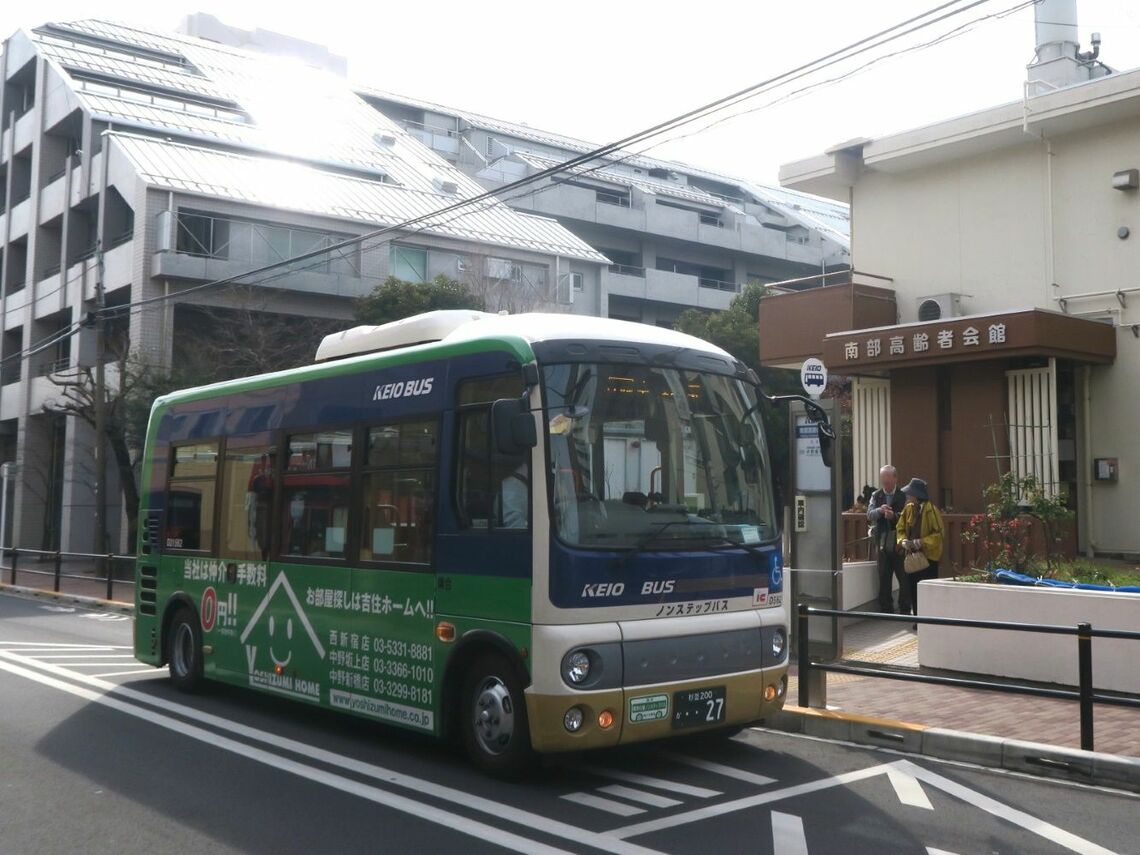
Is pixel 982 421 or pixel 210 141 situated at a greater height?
pixel 210 141

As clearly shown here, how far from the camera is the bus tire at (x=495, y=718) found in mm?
7285

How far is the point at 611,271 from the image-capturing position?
4962cm

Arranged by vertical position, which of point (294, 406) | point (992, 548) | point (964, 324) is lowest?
point (992, 548)

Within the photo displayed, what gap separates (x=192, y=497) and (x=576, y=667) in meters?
5.86

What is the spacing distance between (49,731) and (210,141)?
31012 millimetres

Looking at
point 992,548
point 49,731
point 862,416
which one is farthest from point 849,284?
point 49,731

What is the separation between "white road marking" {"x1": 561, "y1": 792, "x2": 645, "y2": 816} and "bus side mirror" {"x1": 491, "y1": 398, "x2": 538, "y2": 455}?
2213mm

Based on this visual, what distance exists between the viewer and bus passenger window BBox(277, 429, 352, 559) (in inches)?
360

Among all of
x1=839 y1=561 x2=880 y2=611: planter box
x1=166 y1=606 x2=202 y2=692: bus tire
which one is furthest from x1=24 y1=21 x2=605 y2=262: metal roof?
x1=166 y1=606 x2=202 y2=692: bus tire

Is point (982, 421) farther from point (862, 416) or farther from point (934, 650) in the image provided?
point (934, 650)

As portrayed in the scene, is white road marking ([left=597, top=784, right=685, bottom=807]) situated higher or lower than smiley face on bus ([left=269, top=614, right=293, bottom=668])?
lower

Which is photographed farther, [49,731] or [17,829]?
[49,731]

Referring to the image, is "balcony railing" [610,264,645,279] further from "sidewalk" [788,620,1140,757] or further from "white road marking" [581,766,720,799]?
"white road marking" [581,766,720,799]

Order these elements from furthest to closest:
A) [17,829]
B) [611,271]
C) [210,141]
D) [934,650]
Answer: [611,271] → [210,141] → [934,650] → [17,829]
